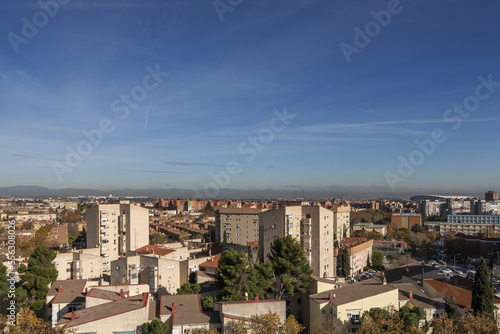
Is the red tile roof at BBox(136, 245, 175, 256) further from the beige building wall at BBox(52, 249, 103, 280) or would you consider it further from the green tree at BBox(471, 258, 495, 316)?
the green tree at BBox(471, 258, 495, 316)

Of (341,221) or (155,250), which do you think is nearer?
(155,250)

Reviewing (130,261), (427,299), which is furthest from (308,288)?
(130,261)

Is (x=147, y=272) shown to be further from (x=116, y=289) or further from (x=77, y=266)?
(x=77, y=266)

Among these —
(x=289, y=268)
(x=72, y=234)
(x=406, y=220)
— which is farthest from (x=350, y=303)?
(x=406, y=220)

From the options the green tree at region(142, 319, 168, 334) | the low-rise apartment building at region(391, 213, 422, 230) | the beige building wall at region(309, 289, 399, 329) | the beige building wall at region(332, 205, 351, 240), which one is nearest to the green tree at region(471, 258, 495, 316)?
the beige building wall at region(309, 289, 399, 329)

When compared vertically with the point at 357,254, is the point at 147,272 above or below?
above

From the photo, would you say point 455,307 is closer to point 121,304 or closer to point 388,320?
point 388,320
